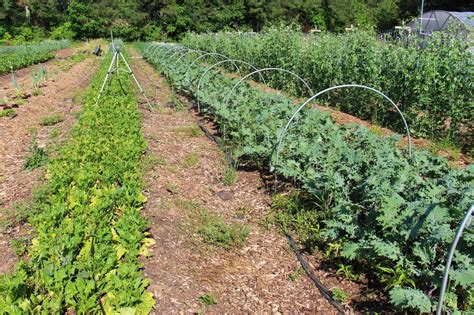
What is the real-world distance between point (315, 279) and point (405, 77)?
19.6ft

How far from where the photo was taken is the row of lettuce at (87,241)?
3172 mm

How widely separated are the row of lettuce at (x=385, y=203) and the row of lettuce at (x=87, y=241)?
6.36ft

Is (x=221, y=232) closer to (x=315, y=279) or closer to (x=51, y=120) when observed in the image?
(x=315, y=279)

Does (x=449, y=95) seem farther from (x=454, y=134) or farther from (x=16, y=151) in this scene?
(x=16, y=151)

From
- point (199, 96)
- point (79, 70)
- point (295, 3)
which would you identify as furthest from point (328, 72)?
point (295, 3)

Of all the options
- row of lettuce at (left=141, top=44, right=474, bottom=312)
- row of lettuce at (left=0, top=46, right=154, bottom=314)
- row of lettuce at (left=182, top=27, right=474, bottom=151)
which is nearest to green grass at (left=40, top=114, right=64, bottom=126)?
row of lettuce at (left=0, top=46, right=154, bottom=314)

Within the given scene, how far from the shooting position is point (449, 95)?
7.90 m

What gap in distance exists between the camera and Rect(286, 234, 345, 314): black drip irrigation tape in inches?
144

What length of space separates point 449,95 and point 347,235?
211 inches

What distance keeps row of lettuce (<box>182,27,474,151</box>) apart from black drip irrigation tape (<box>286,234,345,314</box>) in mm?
5033

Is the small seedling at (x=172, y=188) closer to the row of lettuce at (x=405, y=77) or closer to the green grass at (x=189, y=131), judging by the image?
the green grass at (x=189, y=131)

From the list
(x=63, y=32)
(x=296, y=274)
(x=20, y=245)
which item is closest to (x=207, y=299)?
(x=296, y=274)

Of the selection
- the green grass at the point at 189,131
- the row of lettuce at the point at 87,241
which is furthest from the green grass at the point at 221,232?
the green grass at the point at 189,131

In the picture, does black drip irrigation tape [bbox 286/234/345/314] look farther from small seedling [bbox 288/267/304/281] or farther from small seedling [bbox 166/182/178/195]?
small seedling [bbox 166/182/178/195]
